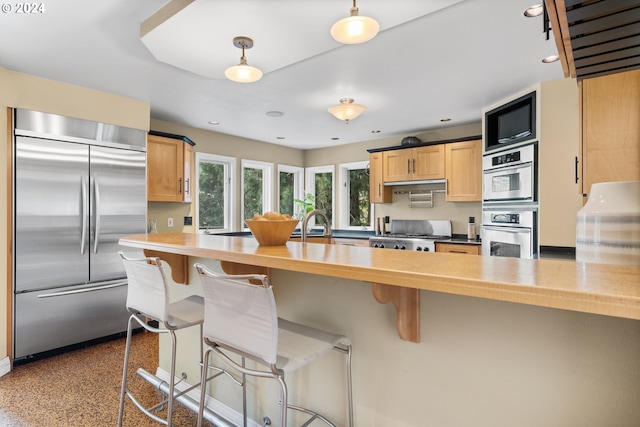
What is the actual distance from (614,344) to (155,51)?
2.61m

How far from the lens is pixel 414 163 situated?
4.84m

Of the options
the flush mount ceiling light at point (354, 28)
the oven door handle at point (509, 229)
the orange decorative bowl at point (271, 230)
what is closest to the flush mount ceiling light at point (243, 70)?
the flush mount ceiling light at point (354, 28)

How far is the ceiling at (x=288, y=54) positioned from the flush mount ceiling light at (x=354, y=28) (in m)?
0.21

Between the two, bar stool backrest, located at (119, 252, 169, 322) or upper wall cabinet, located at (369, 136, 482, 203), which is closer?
bar stool backrest, located at (119, 252, 169, 322)

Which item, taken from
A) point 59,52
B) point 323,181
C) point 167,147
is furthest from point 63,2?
point 323,181

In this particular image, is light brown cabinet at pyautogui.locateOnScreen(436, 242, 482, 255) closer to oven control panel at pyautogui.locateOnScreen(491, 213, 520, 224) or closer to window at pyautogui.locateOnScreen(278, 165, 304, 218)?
oven control panel at pyautogui.locateOnScreen(491, 213, 520, 224)

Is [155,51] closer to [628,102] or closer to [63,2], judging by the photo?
[63,2]

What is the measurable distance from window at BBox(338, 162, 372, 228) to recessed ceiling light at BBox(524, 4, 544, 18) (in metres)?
3.90

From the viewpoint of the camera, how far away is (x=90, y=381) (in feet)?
8.39

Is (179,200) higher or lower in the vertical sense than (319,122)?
lower

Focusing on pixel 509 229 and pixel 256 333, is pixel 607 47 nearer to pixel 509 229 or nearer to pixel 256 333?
pixel 256 333

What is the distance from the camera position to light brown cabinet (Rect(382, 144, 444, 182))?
4633 millimetres

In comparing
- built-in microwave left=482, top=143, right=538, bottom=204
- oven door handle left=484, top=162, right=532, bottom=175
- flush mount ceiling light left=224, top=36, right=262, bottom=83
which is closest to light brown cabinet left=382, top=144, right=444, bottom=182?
built-in microwave left=482, top=143, right=538, bottom=204

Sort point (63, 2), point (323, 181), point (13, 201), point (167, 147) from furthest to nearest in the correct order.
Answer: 1. point (323, 181)
2. point (167, 147)
3. point (13, 201)
4. point (63, 2)
